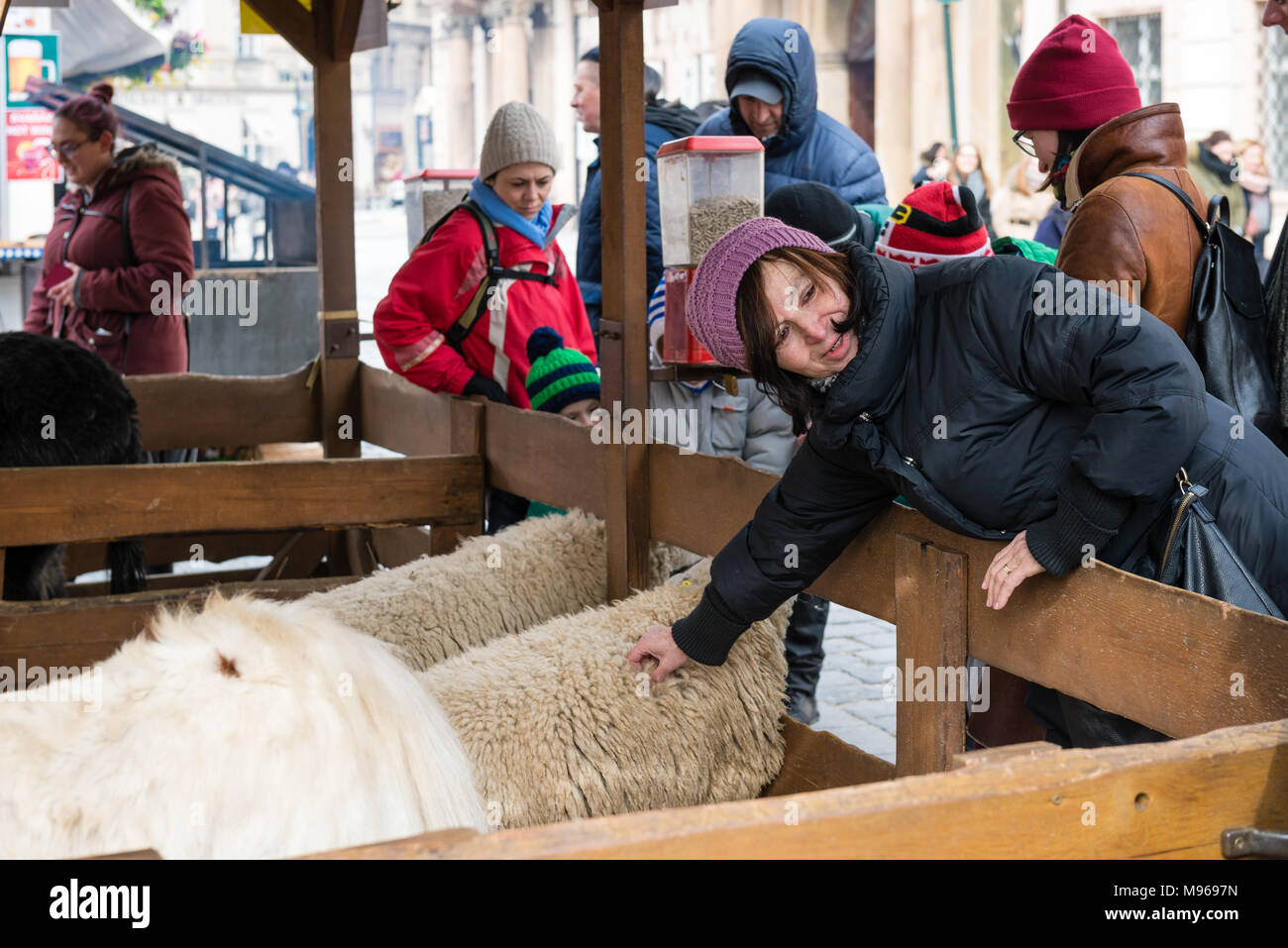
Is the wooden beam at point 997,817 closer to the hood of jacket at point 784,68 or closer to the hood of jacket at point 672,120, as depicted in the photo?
the hood of jacket at point 784,68

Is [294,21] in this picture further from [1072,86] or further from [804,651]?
[1072,86]

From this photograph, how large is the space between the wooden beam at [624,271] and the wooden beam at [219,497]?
2.75 ft

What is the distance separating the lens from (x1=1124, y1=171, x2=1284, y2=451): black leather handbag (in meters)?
2.68

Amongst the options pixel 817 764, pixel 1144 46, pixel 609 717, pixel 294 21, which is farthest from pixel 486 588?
pixel 1144 46

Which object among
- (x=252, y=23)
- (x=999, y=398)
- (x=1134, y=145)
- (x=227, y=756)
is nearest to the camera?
(x=227, y=756)

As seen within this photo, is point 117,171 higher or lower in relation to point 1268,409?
higher

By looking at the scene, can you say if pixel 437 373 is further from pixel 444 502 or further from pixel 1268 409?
pixel 1268 409

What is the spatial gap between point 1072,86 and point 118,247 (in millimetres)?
4322

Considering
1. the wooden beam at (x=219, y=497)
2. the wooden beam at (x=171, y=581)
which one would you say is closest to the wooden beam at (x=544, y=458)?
the wooden beam at (x=219, y=497)

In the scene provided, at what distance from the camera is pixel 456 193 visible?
611 cm

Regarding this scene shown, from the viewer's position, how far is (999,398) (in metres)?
2.18
